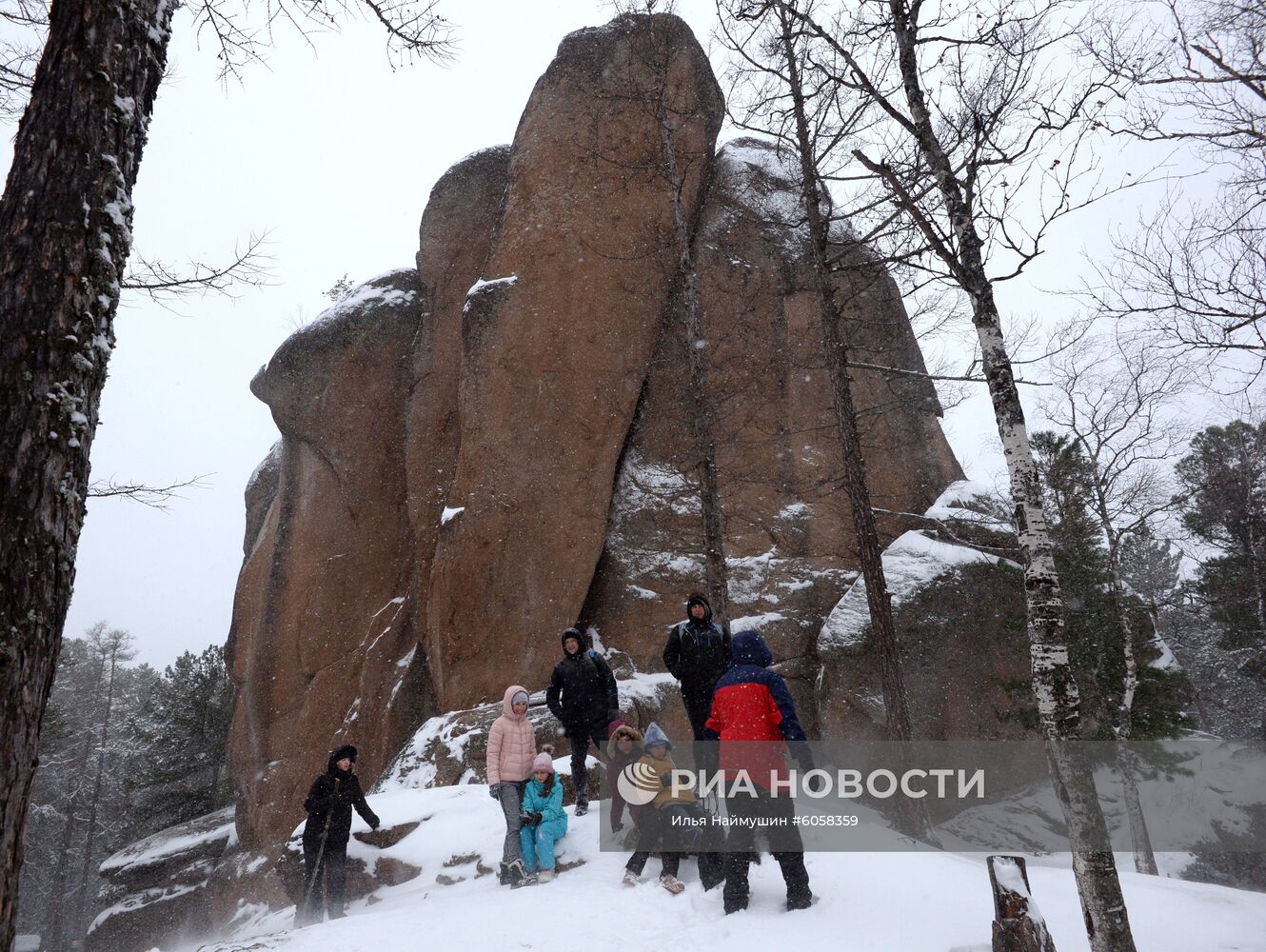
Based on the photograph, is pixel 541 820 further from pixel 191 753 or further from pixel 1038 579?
pixel 191 753

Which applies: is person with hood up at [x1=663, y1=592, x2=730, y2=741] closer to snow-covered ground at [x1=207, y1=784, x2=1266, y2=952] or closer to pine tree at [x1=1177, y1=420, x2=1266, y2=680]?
snow-covered ground at [x1=207, y1=784, x2=1266, y2=952]

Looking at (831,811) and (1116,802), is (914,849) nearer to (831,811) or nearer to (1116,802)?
(831,811)

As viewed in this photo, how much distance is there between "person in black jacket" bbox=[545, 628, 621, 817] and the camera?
801cm

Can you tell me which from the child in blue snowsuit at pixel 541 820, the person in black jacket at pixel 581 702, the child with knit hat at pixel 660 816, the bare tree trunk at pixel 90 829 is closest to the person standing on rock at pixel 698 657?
the child with knit hat at pixel 660 816

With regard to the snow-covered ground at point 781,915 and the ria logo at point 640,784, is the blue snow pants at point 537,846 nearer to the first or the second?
the snow-covered ground at point 781,915

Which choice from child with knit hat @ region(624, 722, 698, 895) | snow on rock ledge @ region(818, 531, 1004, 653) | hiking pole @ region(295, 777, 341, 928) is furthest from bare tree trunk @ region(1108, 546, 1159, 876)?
hiking pole @ region(295, 777, 341, 928)

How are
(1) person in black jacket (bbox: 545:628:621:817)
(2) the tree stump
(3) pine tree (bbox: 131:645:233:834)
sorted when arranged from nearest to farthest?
(2) the tree stump → (1) person in black jacket (bbox: 545:628:621:817) → (3) pine tree (bbox: 131:645:233:834)

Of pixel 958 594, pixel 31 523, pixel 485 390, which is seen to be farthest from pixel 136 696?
pixel 31 523

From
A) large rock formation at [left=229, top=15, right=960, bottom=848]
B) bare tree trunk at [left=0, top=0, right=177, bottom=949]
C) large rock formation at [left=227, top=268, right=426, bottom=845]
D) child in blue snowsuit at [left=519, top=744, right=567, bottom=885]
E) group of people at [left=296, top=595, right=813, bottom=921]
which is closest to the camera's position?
bare tree trunk at [left=0, top=0, right=177, bottom=949]

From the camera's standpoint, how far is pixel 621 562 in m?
16.0

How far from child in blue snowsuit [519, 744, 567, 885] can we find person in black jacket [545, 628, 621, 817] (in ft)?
3.13

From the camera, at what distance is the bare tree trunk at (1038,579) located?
15.8 ft

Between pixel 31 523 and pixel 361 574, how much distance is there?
16.8m

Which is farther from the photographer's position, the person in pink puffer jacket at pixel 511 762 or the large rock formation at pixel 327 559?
the large rock formation at pixel 327 559
